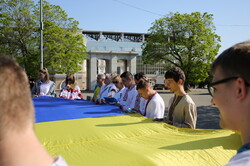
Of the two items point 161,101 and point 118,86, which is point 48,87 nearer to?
point 118,86

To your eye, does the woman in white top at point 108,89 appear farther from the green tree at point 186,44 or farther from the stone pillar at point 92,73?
the stone pillar at point 92,73

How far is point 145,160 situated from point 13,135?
1566mm

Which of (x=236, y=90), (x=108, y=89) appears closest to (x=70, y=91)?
(x=108, y=89)

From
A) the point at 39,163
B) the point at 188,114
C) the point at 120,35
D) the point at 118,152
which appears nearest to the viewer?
the point at 39,163

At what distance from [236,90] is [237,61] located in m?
0.12

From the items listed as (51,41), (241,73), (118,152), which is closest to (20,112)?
(241,73)

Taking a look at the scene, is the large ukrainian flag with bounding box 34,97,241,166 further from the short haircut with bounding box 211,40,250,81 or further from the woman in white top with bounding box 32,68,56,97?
the woman in white top with bounding box 32,68,56,97

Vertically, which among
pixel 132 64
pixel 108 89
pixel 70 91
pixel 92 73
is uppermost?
pixel 132 64

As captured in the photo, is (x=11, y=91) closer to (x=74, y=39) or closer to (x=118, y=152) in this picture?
(x=118, y=152)

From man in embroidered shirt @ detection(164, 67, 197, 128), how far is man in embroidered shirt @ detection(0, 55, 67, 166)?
2773mm

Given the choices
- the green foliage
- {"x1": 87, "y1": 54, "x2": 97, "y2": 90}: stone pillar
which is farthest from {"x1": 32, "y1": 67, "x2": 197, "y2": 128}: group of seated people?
{"x1": 87, "y1": 54, "x2": 97, "y2": 90}: stone pillar

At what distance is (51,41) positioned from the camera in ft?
83.6

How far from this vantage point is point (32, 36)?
25219mm

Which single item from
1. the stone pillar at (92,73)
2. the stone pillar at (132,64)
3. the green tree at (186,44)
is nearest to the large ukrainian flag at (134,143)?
the green tree at (186,44)
